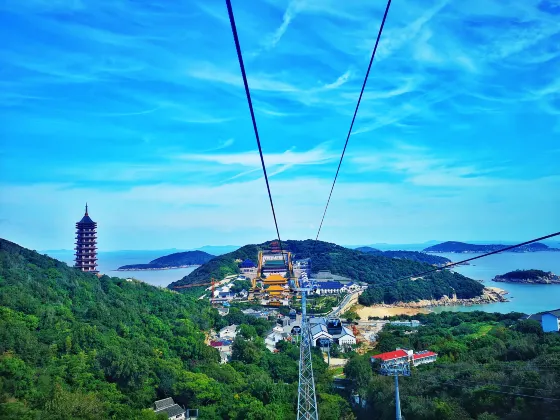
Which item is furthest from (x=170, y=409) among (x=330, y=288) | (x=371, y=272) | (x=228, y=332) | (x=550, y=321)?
(x=371, y=272)

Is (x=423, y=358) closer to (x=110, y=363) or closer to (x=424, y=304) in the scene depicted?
(x=110, y=363)

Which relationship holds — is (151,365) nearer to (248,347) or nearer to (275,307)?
(248,347)

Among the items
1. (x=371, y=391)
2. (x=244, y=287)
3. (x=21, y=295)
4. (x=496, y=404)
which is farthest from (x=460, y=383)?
(x=244, y=287)

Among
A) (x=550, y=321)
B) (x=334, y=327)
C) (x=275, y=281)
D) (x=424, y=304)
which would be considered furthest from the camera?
(x=424, y=304)

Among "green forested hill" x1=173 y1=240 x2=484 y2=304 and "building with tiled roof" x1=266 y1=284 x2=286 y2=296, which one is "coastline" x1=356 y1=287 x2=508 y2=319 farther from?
"building with tiled roof" x1=266 y1=284 x2=286 y2=296

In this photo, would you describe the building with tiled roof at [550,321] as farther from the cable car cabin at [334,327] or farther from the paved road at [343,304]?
the paved road at [343,304]
